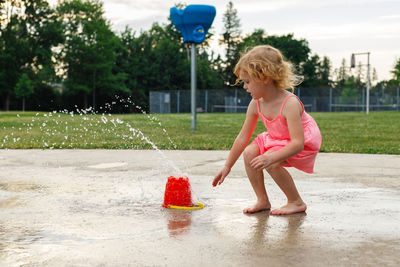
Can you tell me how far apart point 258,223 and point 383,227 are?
2.36ft

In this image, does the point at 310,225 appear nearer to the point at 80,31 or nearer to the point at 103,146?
the point at 103,146

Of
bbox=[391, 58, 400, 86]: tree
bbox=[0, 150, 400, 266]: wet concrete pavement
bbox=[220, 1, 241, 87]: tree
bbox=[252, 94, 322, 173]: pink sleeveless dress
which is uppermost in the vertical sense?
bbox=[220, 1, 241, 87]: tree

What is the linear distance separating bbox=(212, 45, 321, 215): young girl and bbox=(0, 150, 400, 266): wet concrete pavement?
0.23 metres

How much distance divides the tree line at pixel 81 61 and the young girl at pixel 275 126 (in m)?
38.2

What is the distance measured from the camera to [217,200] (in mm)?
A: 3764

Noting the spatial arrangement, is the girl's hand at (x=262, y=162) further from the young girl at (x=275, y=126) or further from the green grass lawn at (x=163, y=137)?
the green grass lawn at (x=163, y=137)

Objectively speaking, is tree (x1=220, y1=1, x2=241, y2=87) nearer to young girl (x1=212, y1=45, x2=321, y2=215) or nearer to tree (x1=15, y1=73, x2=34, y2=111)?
tree (x1=15, y1=73, x2=34, y2=111)

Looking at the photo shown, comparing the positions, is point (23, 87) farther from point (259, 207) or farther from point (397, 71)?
point (397, 71)

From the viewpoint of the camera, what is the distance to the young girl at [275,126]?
Result: 10.3 ft

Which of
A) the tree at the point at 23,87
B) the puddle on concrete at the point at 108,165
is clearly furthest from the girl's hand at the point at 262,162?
the tree at the point at 23,87

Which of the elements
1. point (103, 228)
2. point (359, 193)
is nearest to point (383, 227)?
point (359, 193)

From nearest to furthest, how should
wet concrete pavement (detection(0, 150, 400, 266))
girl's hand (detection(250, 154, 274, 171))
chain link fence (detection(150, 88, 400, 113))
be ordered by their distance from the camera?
wet concrete pavement (detection(0, 150, 400, 266))
girl's hand (detection(250, 154, 274, 171))
chain link fence (detection(150, 88, 400, 113))

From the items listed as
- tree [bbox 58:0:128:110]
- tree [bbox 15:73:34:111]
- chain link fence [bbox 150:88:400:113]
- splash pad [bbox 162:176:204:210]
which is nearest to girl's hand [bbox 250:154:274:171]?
splash pad [bbox 162:176:204:210]

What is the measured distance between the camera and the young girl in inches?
124
